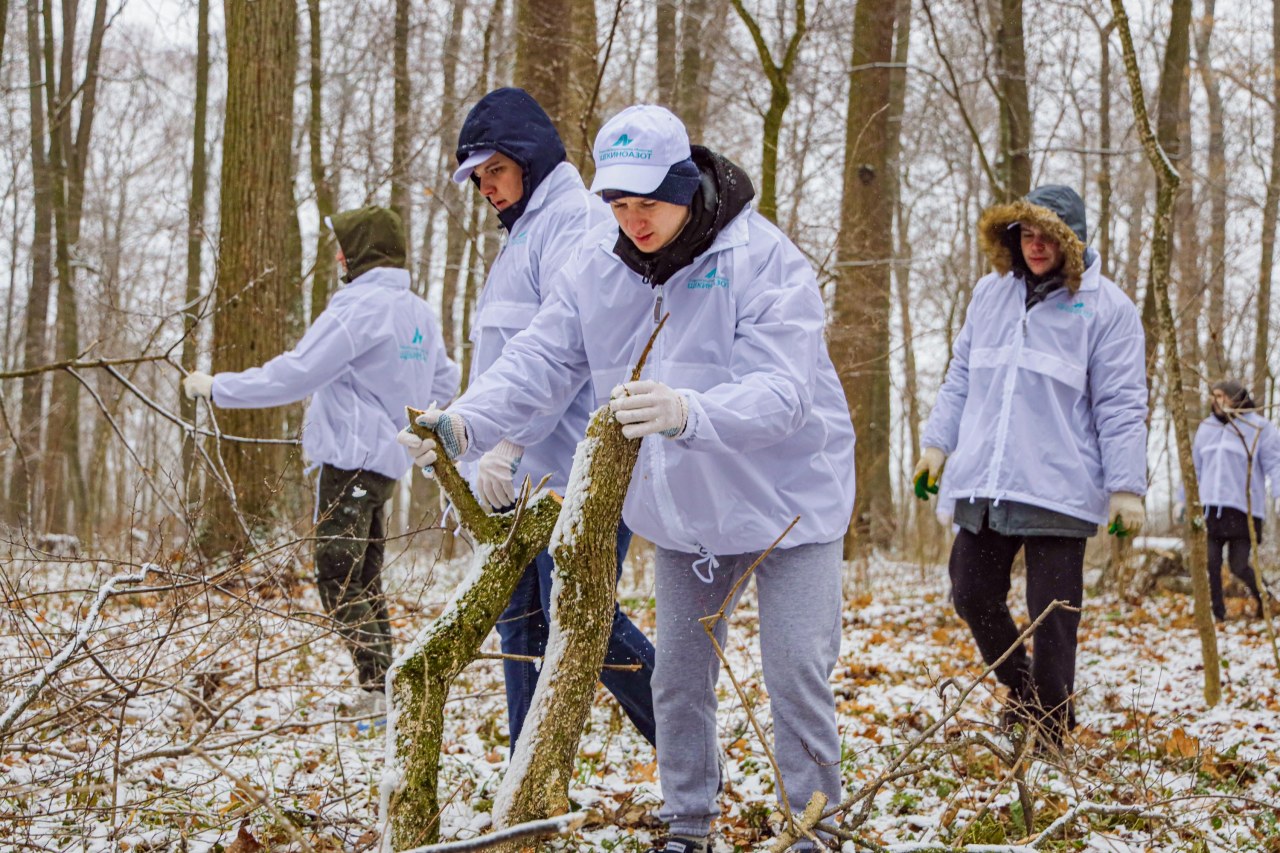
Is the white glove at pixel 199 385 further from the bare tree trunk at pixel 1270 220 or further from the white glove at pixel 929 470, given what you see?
the bare tree trunk at pixel 1270 220

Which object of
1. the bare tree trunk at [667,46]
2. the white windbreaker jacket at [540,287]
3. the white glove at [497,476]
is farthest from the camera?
the bare tree trunk at [667,46]

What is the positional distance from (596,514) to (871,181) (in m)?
6.91

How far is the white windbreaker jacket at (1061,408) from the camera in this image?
379cm

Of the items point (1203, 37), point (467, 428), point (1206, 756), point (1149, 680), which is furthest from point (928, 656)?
point (1203, 37)

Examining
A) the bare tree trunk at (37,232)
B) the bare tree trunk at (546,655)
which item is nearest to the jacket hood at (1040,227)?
the bare tree trunk at (546,655)

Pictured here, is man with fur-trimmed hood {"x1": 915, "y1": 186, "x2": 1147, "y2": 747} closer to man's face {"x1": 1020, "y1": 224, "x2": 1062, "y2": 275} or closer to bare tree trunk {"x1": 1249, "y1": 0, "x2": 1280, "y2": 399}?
man's face {"x1": 1020, "y1": 224, "x2": 1062, "y2": 275}

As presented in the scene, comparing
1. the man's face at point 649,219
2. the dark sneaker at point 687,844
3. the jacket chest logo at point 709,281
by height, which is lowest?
the dark sneaker at point 687,844

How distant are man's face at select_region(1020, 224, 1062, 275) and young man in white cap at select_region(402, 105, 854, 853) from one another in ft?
5.26

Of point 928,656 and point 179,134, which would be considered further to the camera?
point 179,134

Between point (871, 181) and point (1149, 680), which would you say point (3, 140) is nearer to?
point (871, 181)

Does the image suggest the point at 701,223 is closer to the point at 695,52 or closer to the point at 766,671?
the point at 766,671

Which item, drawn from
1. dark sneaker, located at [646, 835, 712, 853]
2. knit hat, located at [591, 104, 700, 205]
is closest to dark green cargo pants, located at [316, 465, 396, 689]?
dark sneaker, located at [646, 835, 712, 853]

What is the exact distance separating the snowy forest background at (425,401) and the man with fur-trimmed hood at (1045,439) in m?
0.49

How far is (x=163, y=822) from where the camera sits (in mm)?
2902
